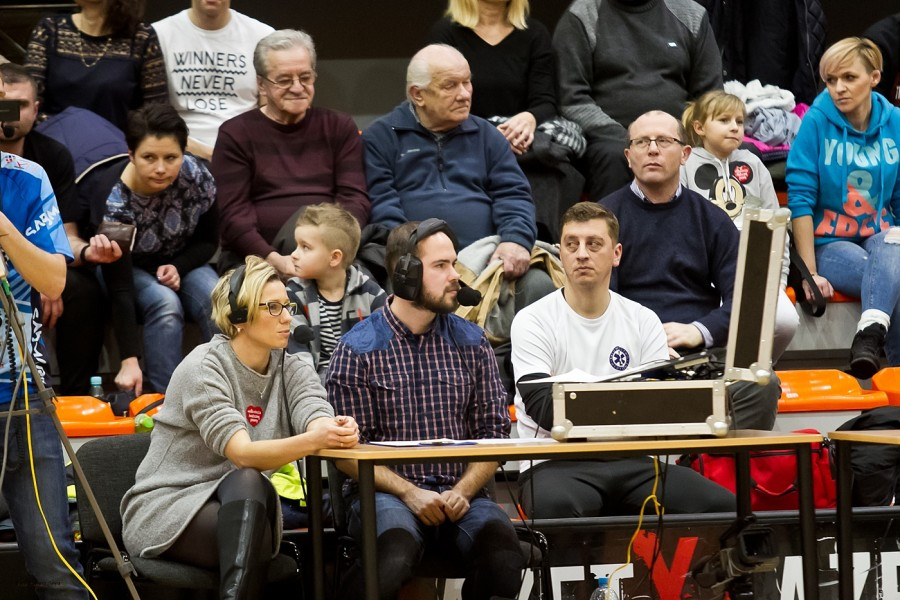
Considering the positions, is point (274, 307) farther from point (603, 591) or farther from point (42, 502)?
point (603, 591)

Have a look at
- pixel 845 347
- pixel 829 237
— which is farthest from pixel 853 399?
pixel 829 237

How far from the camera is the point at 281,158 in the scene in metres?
4.46

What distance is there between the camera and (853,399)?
4.09 metres

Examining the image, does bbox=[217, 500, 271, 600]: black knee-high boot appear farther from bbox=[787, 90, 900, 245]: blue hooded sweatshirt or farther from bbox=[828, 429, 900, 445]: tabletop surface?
bbox=[787, 90, 900, 245]: blue hooded sweatshirt

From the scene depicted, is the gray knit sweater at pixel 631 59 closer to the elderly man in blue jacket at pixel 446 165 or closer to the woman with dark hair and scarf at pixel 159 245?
the elderly man in blue jacket at pixel 446 165

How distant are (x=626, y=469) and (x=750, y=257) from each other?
0.97m

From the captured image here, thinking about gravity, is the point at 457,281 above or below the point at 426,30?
below

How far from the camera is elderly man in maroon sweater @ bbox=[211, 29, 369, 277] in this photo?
4.38m

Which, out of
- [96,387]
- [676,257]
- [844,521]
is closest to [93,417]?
[96,387]

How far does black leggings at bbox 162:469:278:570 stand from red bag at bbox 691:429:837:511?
1473 millimetres

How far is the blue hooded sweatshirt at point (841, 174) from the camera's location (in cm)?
487

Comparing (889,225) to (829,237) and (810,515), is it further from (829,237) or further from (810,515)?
(810,515)

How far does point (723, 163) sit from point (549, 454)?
243cm

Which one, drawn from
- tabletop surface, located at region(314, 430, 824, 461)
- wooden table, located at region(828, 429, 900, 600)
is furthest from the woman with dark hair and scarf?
wooden table, located at region(828, 429, 900, 600)
